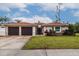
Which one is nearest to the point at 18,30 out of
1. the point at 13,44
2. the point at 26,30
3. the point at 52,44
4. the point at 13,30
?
the point at 13,30

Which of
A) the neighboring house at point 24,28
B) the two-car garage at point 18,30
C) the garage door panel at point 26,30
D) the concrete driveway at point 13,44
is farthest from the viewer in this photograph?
the garage door panel at point 26,30

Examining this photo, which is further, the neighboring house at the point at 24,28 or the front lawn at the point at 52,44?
the neighboring house at the point at 24,28

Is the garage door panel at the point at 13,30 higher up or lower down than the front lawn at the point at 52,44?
higher up

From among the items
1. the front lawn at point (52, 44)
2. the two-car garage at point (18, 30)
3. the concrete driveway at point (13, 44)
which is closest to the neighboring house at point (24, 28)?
the two-car garage at point (18, 30)

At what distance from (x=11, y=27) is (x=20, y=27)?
3.91 ft

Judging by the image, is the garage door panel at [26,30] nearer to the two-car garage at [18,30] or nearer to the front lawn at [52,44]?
the two-car garage at [18,30]

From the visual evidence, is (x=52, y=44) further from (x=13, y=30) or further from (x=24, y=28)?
(x=24, y=28)

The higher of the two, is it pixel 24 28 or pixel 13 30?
pixel 24 28

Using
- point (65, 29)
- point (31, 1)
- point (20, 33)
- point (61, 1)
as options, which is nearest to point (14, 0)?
point (31, 1)

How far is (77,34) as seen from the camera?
21.3 metres

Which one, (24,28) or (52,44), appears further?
(24,28)

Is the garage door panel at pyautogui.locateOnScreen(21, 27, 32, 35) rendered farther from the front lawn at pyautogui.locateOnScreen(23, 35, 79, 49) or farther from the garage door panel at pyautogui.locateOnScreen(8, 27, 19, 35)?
the front lawn at pyautogui.locateOnScreen(23, 35, 79, 49)

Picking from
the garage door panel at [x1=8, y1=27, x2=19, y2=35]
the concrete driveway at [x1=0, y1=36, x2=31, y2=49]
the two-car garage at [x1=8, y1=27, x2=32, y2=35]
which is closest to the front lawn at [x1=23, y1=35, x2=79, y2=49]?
the concrete driveway at [x1=0, y1=36, x2=31, y2=49]

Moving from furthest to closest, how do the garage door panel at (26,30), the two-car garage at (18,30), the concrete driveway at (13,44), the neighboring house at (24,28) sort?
the garage door panel at (26,30) < the two-car garage at (18,30) < the neighboring house at (24,28) < the concrete driveway at (13,44)
